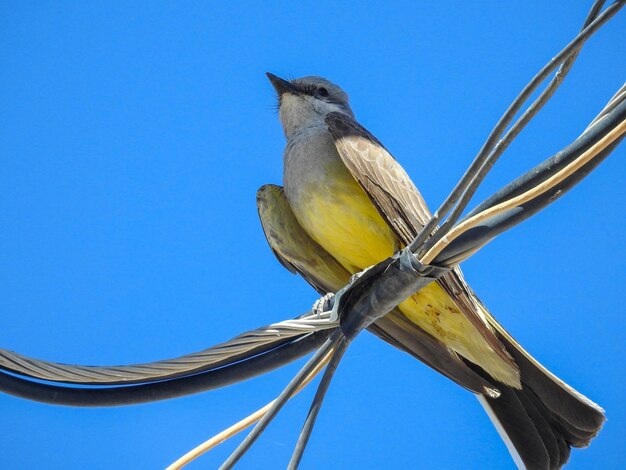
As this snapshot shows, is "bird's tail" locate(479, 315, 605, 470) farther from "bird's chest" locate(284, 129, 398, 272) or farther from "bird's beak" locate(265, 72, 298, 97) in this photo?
"bird's beak" locate(265, 72, 298, 97)

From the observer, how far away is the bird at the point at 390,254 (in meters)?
3.97

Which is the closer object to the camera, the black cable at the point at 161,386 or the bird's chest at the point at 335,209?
the black cable at the point at 161,386

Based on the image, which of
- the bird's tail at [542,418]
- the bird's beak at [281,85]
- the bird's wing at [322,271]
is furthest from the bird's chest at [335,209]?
the bird's beak at [281,85]

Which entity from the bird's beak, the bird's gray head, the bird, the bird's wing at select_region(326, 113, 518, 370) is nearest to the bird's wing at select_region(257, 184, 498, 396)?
the bird

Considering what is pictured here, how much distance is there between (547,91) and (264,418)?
1411 mm

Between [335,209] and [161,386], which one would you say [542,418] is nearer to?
[335,209]

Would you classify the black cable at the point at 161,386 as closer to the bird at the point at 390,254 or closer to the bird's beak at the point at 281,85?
the bird at the point at 390,254

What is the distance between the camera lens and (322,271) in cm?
534

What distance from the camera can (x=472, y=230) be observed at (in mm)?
2646

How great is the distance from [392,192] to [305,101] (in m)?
2.09

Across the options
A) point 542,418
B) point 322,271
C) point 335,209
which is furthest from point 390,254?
point 542,418

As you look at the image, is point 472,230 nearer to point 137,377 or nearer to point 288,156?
point 137,377

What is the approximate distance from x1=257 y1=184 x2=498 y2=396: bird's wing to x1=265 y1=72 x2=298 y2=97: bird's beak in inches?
49.3

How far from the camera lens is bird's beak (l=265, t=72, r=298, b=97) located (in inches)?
261
